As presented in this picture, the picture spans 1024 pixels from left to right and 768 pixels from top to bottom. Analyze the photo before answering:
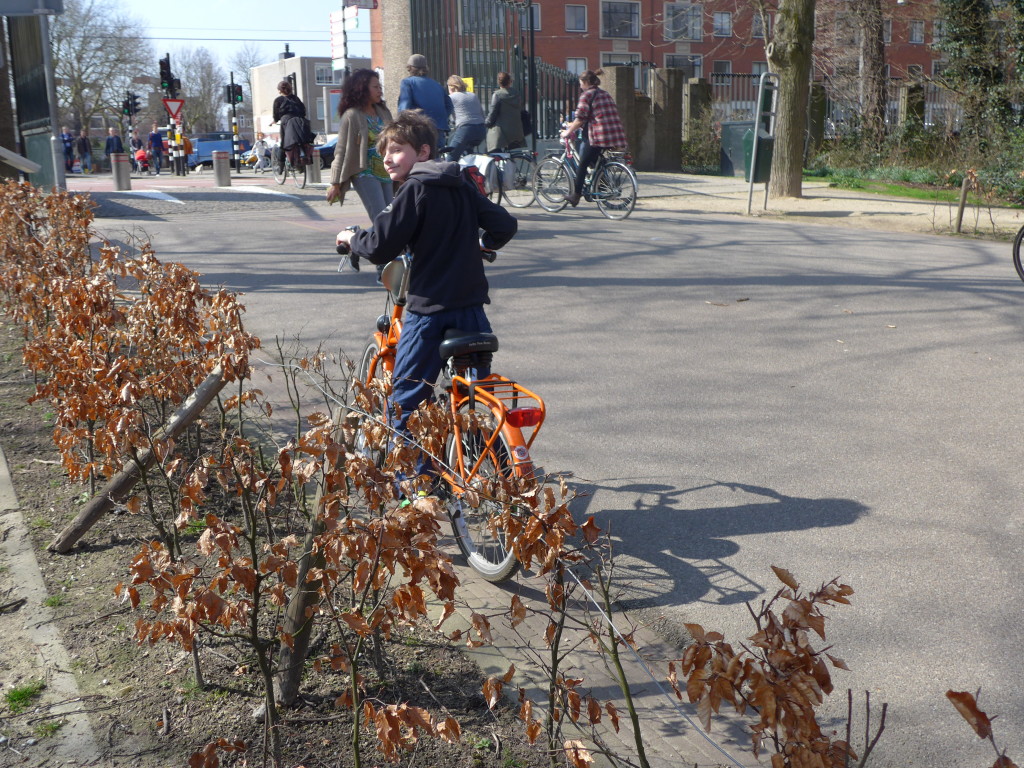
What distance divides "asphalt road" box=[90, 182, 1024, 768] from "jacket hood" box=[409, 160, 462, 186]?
1.62 m

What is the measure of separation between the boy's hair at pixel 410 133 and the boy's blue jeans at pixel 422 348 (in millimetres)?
744

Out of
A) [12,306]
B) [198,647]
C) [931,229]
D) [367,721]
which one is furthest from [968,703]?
[931,229]

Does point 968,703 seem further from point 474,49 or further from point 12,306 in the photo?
point 474,49

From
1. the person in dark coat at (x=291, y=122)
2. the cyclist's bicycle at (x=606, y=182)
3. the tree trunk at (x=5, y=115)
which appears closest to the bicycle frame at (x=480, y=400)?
the cyclist's bicycle at (x=606, y=182)

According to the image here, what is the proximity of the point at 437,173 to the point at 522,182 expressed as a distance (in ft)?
46.2

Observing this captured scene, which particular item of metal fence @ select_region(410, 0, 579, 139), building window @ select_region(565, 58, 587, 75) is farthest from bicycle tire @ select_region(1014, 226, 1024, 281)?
building window @ select_region(565, 58, 587, 75)

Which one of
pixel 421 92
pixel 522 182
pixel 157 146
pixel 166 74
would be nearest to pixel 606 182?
pixel 522 182

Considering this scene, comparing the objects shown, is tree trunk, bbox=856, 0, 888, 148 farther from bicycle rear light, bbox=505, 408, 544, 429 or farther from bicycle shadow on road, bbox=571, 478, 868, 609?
bicycle rear light, bbox=505, 408, 544, 429

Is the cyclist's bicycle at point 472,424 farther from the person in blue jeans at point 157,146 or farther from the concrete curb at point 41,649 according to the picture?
the person in blue jeans at point 157,146

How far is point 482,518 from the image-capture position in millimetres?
4195

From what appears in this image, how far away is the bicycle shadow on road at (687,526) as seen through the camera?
158 inches

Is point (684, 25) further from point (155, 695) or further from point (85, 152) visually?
point (155, 695)

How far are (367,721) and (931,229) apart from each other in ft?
45.7

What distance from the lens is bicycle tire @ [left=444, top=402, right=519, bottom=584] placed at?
3.86 meters
